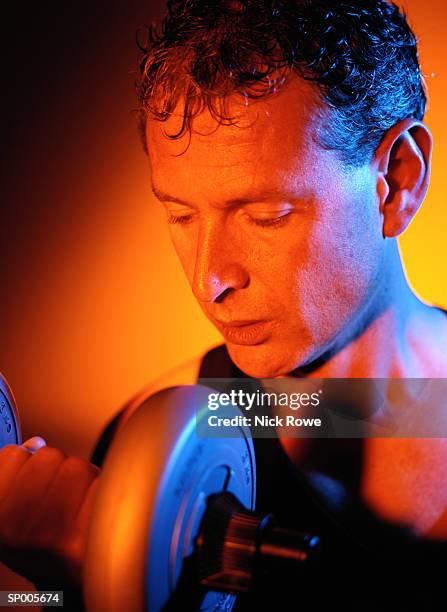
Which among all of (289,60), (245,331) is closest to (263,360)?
(245,331)

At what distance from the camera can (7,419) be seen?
98 cm

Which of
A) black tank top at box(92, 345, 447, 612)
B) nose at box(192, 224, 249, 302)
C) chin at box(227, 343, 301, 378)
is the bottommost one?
black tank top at box(92, 345, 447, 612)

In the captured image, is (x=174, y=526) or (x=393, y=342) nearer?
(x=174, y=526)

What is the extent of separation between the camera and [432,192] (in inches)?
38.5

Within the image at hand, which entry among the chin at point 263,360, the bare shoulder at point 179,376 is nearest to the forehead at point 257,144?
the chin at point 263,360

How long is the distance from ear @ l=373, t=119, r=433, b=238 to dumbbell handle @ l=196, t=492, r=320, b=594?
0.43 metres

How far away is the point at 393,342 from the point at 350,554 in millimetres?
326

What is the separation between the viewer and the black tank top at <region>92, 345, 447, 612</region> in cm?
97

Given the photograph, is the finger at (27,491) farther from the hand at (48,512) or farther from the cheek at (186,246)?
the cheek at (186,246)

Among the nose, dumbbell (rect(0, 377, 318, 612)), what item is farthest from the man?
dumbbell (rect(0, 377, 318, 612))

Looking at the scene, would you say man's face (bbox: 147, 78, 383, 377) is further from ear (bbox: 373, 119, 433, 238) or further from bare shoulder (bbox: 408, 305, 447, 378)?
bare shoulder (bbox: 408, 305, 447, 378)

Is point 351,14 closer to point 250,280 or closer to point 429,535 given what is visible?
point 250,280

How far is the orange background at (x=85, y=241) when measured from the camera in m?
1.15

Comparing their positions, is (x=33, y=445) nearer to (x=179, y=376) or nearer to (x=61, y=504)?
(x=61, y=504)
